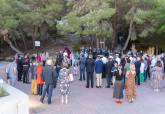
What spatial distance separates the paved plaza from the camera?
1523cm

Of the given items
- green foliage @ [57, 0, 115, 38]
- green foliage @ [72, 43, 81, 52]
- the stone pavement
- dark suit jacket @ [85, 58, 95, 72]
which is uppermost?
green foliage @ [57, 0, 115, 38]

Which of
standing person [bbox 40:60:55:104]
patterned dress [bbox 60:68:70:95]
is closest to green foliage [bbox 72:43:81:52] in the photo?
patterned dress [bbox 60:68:70:95]

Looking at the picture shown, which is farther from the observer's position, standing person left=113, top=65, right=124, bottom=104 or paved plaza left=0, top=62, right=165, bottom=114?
standing person left=113, top=65, right=124, bottom=104

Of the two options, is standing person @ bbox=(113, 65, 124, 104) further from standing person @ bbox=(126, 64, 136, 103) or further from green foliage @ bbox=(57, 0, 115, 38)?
green foliage @ bbox=(57, 0, 115, 38)

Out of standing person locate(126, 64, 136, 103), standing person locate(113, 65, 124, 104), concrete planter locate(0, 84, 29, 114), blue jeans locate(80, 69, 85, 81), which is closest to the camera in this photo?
concrete planter locate(0, 84, 29, 114)

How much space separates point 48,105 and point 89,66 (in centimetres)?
485

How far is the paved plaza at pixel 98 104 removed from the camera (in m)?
15.2

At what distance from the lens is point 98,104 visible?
16703 millimetres

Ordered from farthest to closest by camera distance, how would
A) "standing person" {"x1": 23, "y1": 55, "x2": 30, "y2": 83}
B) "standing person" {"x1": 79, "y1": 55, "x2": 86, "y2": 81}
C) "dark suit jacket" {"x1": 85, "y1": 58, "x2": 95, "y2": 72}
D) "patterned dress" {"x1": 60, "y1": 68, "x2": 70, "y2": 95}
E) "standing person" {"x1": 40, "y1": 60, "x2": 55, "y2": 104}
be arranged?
"standing person" {"x1": 79, "y1": 55, "x2": 86, "y2": 81}
"standing person" {"x1": 23, "y1": 55, "x2": 30, "y2": 83}
"dark suit jacket" {"x1": 85, "y1": 58, "x2": 95, "y2": 72}
"patterned dress" {"x1": 60, "y1": 68, "x2": 70, "y2": 95}
"standing person" {"x1": 40, "y1": 60, "x2": 55, "y2": 104}

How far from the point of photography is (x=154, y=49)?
4303 centimetres

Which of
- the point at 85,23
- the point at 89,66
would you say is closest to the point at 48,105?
the point at 89,66

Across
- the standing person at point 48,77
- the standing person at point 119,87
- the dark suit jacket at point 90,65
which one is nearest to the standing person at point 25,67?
the dark suit jacket at point 90,65

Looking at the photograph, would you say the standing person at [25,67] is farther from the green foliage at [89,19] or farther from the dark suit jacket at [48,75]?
the green foliage at [89,19]

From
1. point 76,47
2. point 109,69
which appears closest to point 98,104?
point 109,69
